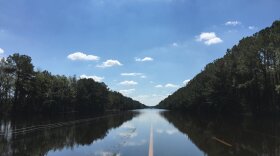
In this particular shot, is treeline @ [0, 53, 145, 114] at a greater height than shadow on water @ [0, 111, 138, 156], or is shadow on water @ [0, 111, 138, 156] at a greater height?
treeline @ [0, 53, 145, 114]

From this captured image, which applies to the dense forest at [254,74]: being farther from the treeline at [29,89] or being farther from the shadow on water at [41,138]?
the treeline at [29,89]

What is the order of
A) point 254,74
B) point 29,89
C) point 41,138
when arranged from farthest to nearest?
point 29,89 < point 254,74 < point 41,138

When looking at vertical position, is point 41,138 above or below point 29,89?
below

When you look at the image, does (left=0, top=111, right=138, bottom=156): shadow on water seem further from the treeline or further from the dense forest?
the treeline

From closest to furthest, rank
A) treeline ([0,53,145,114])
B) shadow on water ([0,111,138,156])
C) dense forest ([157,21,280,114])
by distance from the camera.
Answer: shadow on water ([0,111,138,156])
dense forest ([157,21,280,114])
treeline ([0,53,145,114])

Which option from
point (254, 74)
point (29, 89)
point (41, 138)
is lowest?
point (41, 138)

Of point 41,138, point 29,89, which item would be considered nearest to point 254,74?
point 41,138

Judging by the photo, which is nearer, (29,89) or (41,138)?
(41,138)

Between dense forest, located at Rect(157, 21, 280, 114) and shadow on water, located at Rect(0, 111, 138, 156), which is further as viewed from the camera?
dense forest, located at Rect(157, 21, 280, 114)

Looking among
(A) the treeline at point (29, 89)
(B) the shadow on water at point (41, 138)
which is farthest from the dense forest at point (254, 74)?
(A) the treeline at point (29, 89)

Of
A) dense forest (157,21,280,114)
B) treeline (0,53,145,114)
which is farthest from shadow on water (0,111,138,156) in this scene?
treeline (0,53,145,114)

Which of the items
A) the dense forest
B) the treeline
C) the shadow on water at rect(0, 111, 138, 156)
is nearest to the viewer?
the shadow on water at rect(0, 111, 138, 156)

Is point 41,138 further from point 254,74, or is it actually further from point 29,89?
point 29,89

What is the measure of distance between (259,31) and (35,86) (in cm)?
5638
